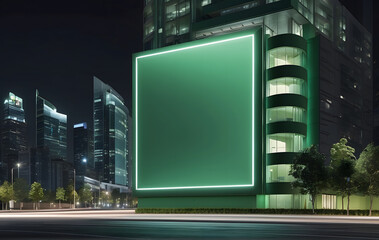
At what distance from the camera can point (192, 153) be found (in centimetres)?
7450

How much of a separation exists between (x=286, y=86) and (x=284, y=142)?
881cm

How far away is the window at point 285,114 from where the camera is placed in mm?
72500

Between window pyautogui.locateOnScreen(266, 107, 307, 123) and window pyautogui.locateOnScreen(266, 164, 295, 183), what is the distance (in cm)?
694

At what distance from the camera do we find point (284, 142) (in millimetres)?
73500

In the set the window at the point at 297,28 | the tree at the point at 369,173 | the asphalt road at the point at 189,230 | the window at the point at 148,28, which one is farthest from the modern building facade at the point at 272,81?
the asphalt road at the point at 189,230

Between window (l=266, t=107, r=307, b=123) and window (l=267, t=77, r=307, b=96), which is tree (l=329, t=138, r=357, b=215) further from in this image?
window (l=267, t=77, r=307, b=96)

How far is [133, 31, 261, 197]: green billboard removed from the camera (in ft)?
232

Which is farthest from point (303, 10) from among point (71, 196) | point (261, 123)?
point (71, 196)

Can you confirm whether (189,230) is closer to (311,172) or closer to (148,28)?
(311,172)

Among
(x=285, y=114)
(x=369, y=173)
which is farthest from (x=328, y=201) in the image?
(x=369, y=173)

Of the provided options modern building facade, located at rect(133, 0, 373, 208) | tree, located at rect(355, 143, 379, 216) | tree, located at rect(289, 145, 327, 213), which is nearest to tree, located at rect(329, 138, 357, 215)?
tree, located at rect(355, 143, 379, 216)

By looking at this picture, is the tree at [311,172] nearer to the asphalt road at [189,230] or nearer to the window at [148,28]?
the asphalt road at [189,230]

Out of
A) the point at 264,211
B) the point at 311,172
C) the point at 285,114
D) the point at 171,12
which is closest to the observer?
the point at 264,211

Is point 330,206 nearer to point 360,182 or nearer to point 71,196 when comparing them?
point 360,182
